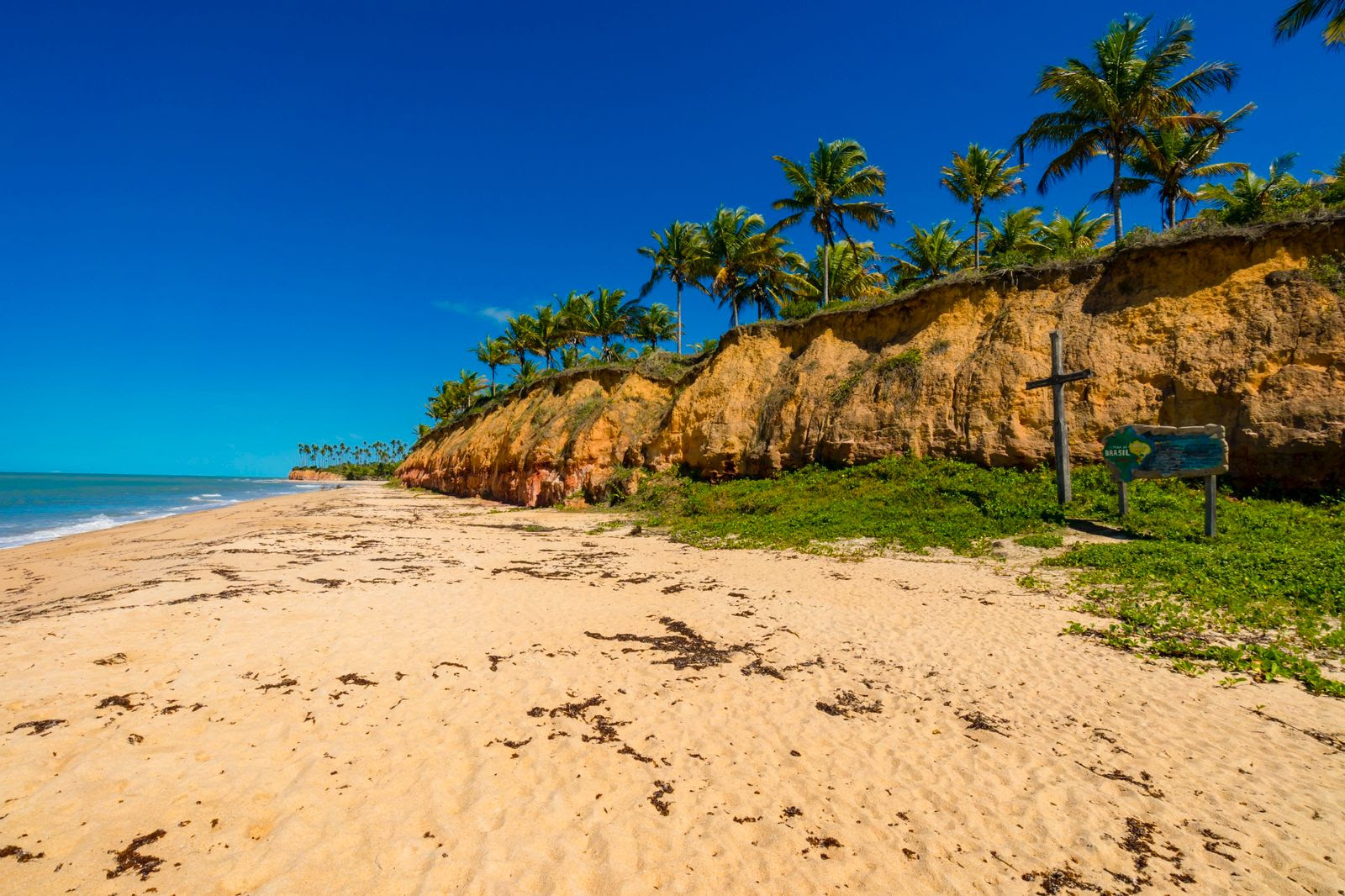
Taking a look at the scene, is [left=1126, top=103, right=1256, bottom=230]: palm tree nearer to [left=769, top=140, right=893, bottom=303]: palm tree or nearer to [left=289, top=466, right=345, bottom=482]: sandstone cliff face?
[left=769, top=140, right=893, bottom=303]: palm tree

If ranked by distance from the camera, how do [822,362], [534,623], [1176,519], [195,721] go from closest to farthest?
[195,721] < [534,623] < [1176,519] < [822,362]

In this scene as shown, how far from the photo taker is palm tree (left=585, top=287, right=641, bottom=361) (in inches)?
1548

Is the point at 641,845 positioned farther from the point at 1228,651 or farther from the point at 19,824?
the point at 1228,651

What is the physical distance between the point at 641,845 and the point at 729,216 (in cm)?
3155

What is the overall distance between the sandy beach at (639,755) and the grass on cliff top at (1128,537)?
829mm

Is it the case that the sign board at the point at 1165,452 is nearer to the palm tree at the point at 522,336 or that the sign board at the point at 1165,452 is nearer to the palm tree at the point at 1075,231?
the palm tree at the point at 1075,231

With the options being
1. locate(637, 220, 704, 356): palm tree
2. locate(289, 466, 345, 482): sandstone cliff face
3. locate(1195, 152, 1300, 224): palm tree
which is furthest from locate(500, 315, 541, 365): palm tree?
locate(289, 466, 345, 482): sandstone cliff face

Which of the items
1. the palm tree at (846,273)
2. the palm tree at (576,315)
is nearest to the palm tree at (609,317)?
the palm tree at (576,315)

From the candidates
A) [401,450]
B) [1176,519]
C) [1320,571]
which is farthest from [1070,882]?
[401,450]

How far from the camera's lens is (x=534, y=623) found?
7629mm

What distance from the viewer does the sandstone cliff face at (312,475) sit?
10119cm

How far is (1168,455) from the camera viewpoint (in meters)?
11.3

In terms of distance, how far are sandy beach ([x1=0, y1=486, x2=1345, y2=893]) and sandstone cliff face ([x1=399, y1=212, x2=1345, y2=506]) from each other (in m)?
9.30

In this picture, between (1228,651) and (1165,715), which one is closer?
(1165,715)
